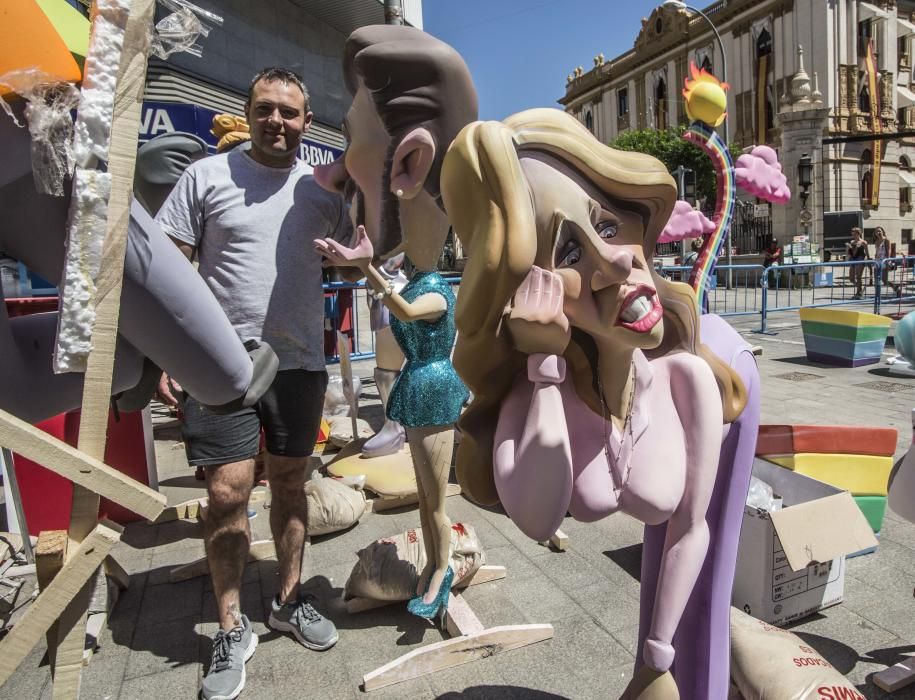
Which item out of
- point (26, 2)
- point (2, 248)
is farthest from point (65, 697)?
point (26, 2)

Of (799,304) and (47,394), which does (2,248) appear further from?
(799,304)

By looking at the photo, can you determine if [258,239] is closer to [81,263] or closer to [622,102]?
[81,263]

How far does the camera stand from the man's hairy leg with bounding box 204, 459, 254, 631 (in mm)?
2191

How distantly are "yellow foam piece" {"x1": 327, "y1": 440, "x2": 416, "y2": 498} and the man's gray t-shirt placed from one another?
163cm

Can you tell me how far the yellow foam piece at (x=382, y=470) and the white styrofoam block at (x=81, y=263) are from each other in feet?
9.04

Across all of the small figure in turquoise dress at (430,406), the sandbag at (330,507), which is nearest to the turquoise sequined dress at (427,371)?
the small figure in turquoise dress at (430,406)

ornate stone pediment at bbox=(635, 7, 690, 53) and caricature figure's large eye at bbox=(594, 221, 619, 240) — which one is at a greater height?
ornate stone pediment at bbox=(635, 7, 690, 53)

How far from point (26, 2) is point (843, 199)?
2869 cm

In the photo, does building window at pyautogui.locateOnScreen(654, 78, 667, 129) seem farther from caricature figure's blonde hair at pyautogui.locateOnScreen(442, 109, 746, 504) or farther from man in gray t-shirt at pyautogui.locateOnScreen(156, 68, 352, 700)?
caricature figure's blonde hair at pyautogui.locateOnScreen(442, 109, 746, 504)

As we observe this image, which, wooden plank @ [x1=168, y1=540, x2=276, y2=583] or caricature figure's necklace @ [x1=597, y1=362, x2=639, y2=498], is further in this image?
wooden plank @ [x1=168, y1=540, x2=276, y2=583]

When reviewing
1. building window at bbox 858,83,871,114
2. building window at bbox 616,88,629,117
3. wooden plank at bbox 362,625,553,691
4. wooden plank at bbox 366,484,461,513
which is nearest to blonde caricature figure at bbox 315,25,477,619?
wooden plank at bbox 362,625,553,691

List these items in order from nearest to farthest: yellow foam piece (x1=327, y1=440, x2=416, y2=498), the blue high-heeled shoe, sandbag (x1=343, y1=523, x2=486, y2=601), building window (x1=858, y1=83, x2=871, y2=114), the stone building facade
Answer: the blue high-heeled shoe → sandbag (x1=343, y1=523, x2=486, y2=601) → yellow foam piece (x1=327, y1=440, x2=416, y2=498) → the stone building facade → building window (x1=858, y1=83, x2=871, y2=114)

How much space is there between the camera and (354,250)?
1962 mm

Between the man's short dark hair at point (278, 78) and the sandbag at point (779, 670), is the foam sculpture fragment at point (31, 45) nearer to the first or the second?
the man's short dark hair at point (278, 78)
